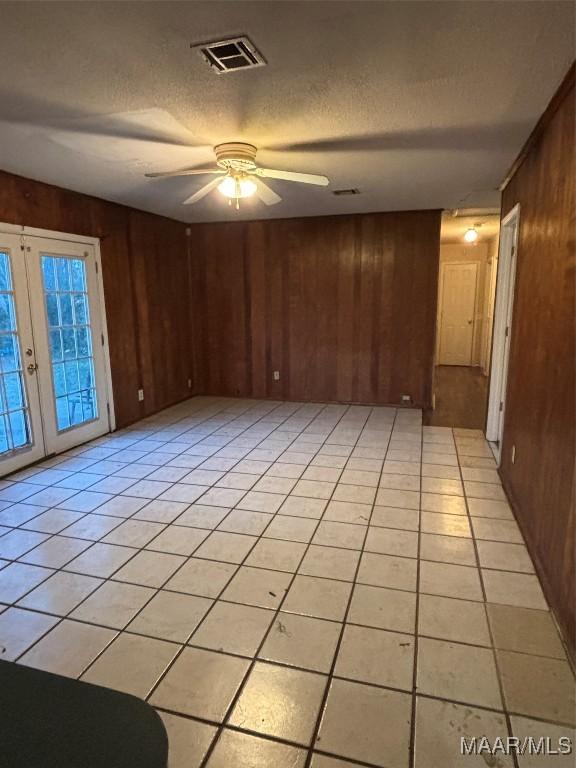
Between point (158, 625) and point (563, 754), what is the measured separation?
1545 millimetres

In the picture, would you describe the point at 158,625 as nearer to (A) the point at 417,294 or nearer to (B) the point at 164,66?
(B) the point at 164,66

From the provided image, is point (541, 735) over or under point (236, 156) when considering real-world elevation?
under

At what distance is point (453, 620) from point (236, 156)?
2.91m

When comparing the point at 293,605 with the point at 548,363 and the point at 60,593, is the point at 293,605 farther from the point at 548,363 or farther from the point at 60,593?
the point at 548,363

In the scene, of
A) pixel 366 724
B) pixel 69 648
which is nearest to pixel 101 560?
pixel 69 648

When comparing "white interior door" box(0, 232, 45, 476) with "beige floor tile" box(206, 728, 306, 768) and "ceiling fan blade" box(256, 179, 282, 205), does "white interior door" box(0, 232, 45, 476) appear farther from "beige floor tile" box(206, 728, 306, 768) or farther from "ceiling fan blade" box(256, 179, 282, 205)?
"beige floor tile" box(206, 728, 306, 768)

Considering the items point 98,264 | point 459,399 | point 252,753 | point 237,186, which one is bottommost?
point 252,753

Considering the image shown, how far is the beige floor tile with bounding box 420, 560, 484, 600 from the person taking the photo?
7.15ft

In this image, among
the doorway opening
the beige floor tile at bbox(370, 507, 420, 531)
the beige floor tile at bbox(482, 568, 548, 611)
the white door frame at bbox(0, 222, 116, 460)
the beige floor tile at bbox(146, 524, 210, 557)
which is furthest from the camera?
the doorway opening

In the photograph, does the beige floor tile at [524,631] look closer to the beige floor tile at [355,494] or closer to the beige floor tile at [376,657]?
the beige floor tile at [376,657]

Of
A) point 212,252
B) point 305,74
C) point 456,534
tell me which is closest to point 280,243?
point 212,252

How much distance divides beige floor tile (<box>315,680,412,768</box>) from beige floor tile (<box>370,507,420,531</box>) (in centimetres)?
124

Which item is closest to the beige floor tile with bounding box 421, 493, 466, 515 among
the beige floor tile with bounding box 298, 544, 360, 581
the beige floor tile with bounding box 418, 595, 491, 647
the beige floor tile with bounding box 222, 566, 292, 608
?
the beige floor tile with bounding box 298, 544, 360, 581

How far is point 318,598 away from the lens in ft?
7.09
